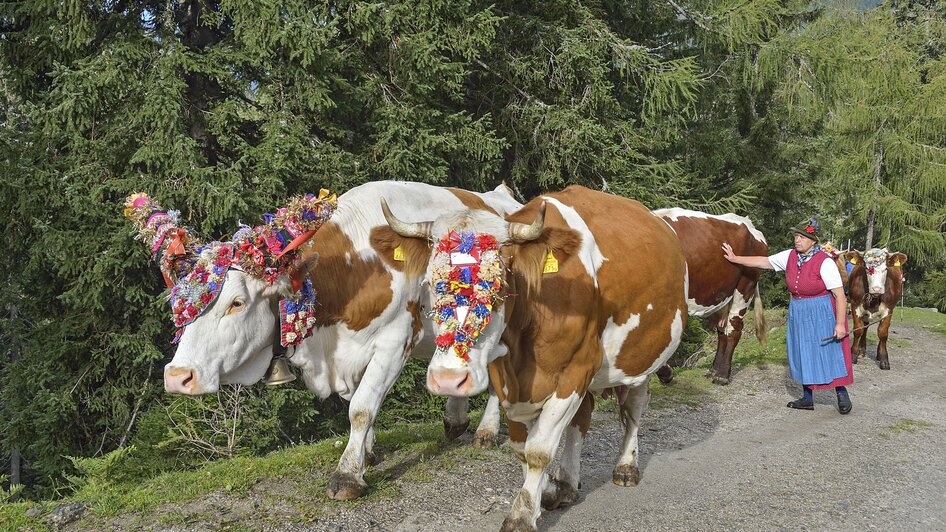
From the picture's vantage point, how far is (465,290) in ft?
11.6

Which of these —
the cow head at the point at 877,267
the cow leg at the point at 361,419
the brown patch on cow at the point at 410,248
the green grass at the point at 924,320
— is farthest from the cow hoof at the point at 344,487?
the green grass at the point at 924,320

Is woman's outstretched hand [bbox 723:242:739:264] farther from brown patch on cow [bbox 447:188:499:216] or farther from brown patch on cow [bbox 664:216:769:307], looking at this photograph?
brown patch on cow [bbox 447:188:499:216]

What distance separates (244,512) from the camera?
14.4ft

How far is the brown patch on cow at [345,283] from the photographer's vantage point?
200 inches

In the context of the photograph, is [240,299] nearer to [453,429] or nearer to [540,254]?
[540,254]

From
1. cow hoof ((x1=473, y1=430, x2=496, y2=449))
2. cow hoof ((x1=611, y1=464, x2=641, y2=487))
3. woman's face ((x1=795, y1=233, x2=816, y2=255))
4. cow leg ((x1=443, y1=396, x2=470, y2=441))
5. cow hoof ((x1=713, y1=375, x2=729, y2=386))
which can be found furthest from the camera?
cow hoof ((x1=713, y1=375, x2=729, y2=386))

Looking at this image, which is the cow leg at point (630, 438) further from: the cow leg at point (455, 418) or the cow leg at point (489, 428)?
the cow leg at point (455, 418)

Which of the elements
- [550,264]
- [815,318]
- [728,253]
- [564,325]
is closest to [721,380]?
[815,318]

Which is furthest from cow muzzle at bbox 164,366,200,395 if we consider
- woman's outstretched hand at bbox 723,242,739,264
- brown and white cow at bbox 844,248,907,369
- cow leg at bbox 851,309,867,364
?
brown and white cow at bbox 844,248,907,369

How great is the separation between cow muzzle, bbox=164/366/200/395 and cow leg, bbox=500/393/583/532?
6.69 ft

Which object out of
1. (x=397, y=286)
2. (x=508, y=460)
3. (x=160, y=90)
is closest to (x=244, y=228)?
(x=397, y=286)

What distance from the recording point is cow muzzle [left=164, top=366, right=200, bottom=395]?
4207mm

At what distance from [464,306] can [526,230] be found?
587mm

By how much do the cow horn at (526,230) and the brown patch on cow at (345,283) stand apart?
5.44ft
